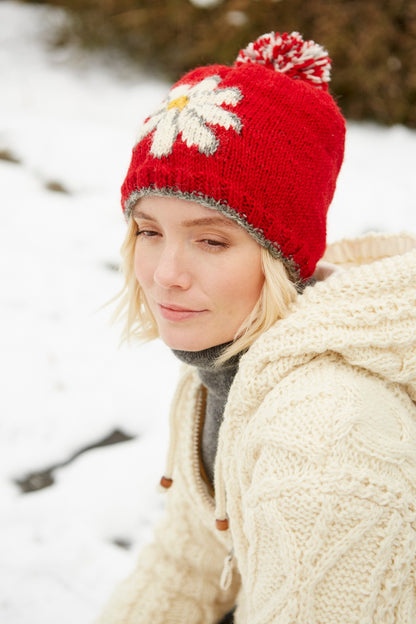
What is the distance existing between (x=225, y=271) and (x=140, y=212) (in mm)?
248

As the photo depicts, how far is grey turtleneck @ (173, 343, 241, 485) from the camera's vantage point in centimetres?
121

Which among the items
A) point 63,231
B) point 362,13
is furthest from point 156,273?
point 362,13

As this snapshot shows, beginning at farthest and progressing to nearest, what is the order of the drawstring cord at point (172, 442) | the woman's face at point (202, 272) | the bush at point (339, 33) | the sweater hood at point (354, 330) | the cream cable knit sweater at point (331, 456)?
1. the bush at point (339, 33)
2. the drawstring cord at point (172, 442)
3. the woman's face at point (202, 272)
4. the sweater hood at point (354, 330)
5. the cream cable knit sweater at point (331, 456)

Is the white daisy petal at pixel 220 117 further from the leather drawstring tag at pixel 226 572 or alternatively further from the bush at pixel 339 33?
the bush at pixel 339 33

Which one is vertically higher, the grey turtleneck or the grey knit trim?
the grey knit trim

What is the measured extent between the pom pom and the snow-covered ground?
1505 mm

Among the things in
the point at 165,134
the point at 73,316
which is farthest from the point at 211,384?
the point at 73,316

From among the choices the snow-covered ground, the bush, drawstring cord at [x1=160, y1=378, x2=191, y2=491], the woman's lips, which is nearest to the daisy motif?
the woman's lips

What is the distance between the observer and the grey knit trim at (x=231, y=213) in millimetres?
1072

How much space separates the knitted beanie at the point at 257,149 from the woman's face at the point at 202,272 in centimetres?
3

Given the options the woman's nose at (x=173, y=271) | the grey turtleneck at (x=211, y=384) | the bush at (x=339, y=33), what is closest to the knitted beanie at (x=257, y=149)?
the woman's nose at (x=173, y=271)

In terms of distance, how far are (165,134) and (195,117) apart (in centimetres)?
7

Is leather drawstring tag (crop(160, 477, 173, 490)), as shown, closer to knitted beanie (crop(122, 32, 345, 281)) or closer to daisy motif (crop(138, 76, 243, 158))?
knitted beanie (crop(122, 32, 345, 281))

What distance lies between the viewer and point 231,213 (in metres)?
1.08
